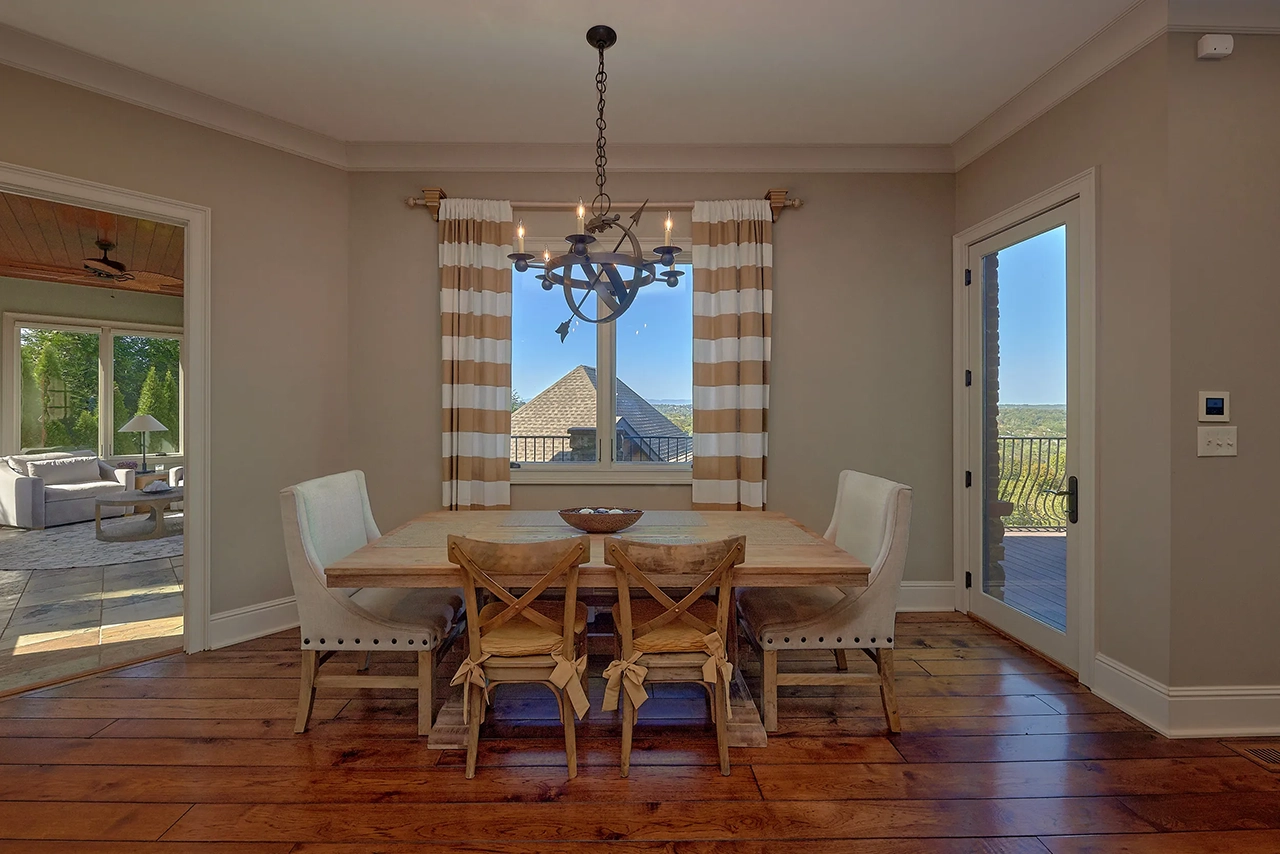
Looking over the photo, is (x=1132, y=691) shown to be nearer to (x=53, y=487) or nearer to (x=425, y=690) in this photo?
(x=425, y=690)

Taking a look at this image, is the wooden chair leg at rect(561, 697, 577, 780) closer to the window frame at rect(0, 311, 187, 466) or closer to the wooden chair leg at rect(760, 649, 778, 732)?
the wooden chair leg at rect(760, 649, 778, 732)

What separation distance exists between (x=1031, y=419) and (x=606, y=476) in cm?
234

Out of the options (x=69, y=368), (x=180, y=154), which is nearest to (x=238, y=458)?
(x=180, y=154)

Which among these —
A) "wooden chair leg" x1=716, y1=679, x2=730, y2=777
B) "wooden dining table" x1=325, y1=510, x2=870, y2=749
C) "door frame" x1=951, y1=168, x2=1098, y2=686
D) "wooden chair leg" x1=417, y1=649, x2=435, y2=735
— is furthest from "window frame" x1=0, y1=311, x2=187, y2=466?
"door frame" x1=951, y1=168, x2=1098, y2=686

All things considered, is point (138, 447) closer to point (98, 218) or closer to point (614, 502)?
point (98, 218)

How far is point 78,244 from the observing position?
16.5 ft

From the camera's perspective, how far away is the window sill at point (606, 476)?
12.1 ft

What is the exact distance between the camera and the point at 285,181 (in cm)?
335

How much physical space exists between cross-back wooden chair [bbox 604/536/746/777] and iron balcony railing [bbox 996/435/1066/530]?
6.26 ft

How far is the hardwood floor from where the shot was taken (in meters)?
A: 1.70

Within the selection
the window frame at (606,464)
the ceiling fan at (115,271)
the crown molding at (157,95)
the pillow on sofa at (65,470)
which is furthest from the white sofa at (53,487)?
the window frame at (606,464)

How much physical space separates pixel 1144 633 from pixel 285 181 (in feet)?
15.4

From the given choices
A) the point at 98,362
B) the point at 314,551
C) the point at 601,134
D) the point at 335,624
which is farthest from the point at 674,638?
the point at 98,362

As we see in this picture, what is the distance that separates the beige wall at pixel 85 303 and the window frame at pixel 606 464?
623 cm
